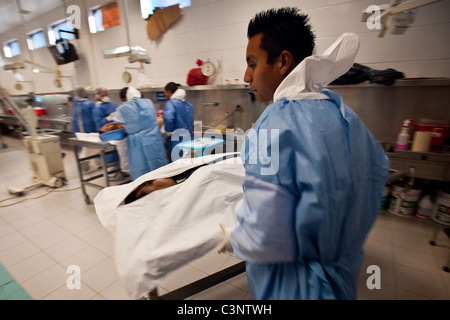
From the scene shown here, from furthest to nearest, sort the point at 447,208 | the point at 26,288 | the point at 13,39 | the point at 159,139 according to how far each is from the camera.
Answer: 1. the point at 13,39
2. the point at 159,139
3. the point at 447,208
4. the point at 26,288

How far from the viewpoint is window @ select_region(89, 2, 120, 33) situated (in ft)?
15.3

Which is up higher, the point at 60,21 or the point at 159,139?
the point at 60,21

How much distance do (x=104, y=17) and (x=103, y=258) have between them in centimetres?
521

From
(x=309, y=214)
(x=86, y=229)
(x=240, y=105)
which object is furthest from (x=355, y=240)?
(x=240, y=105)

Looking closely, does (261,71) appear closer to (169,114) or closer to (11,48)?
(169,114)

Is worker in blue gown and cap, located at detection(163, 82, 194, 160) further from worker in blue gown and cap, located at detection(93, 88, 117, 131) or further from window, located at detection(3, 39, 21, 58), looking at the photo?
window, located at detection(3, 39, 21, 58)

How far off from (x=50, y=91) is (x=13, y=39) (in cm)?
278

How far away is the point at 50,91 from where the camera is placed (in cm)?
689

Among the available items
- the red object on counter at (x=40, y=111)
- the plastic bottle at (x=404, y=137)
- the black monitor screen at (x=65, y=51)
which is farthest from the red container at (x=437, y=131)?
the red object on counter at (x=40, y=111)

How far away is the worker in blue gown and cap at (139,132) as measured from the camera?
2844 mm

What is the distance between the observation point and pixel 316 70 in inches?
26.2

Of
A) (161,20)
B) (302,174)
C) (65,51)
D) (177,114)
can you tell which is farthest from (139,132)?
(65,51)

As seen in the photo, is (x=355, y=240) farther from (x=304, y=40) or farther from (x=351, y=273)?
(x=304, y=40)

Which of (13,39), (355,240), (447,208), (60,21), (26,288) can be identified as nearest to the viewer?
(355,240)
